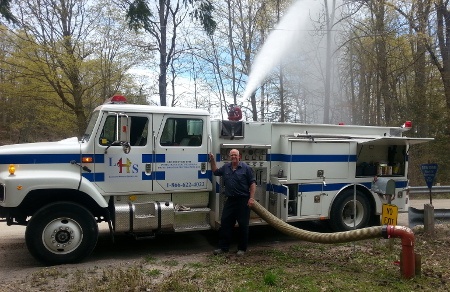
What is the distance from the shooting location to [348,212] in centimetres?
866

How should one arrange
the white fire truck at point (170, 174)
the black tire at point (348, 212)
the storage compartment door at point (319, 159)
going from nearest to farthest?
the white fire truck at point (170, 174), the storage compartment door at point (319, 159), the black tire at point (348, 212)

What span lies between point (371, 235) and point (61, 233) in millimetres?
4634

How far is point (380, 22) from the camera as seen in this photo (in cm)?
2080

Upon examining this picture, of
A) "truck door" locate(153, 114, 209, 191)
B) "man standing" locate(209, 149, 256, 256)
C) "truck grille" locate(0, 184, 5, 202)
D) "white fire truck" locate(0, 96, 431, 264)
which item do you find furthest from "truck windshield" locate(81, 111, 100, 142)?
"man standing" locate(209, 149, 256, 256)

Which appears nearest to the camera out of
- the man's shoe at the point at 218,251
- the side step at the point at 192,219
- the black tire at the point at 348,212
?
the man's shoe at the point at 218,251

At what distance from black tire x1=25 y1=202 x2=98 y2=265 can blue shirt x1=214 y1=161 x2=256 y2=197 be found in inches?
87.8

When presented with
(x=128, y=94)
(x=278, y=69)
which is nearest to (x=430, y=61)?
(x=278, y=69)

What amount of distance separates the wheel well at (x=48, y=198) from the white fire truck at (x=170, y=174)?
0.05 feet

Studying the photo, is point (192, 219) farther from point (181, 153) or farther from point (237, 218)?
point (181, 153)

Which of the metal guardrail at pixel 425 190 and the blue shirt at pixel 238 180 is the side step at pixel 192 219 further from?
the metal guardrail at pixel 425 190

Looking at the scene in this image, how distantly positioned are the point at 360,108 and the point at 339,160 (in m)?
19.1

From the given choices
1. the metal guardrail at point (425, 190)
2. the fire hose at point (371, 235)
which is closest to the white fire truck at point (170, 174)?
the fire hose at point (371, 235)

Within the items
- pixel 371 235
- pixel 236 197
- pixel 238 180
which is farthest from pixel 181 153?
pixel 371 235

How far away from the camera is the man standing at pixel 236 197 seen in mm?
6789
